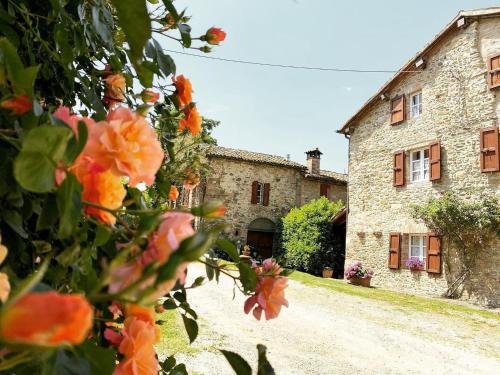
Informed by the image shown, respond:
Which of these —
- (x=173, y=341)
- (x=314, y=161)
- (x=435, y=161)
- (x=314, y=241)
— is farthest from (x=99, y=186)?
(x=314, y=161)

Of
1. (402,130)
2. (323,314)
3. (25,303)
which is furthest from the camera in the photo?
(402,130)

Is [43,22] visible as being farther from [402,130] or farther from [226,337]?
[402,130]

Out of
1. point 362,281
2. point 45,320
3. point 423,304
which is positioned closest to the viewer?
point 45,320

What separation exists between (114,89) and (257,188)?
63.0 feet

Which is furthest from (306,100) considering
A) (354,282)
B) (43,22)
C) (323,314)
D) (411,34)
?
(43,22)

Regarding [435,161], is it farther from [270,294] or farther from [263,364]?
[263,364]

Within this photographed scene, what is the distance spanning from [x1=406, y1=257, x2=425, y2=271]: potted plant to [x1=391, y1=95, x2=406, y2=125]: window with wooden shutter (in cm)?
464

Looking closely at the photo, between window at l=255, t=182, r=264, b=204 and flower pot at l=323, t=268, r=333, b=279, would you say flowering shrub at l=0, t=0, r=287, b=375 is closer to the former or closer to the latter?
flower pot at l=323, t=268, r=333, b=279

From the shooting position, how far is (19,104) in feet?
1.44

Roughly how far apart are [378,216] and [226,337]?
9610mm

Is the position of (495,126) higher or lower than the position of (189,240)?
higher

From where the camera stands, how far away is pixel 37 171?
34 cm

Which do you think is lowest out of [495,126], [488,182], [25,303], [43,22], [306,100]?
[25,303]

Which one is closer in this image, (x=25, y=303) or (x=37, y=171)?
(x=25, y=303)
